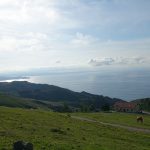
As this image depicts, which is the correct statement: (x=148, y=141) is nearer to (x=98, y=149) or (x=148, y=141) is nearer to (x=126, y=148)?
(x=126, y=148)

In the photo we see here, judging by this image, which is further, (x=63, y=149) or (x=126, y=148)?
(x=126, y=148)

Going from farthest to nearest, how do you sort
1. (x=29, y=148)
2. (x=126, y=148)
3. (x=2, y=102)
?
(x=2, y=102) → (x=126, y=148) → (x=29, y=148)

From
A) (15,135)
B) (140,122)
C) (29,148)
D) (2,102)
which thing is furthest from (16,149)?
(2,102)

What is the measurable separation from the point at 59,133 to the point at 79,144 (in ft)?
19.5

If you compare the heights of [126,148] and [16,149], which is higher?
[16,149]

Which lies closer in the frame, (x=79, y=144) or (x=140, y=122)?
(x=79, y=144)

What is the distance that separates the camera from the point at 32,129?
31.7 m

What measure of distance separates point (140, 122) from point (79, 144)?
41.0 meters

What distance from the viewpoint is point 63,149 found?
23.2 meters

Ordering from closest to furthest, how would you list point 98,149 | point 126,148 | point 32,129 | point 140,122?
point 98,149 → point 126,148 → point 32,129 → point 140,122

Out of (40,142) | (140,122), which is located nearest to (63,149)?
(40,142)

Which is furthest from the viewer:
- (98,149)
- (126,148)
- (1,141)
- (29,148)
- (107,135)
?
(107,135)

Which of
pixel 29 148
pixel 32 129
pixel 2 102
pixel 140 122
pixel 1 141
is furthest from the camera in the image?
pixel 2 102

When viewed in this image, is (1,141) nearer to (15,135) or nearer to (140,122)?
(15,135)
